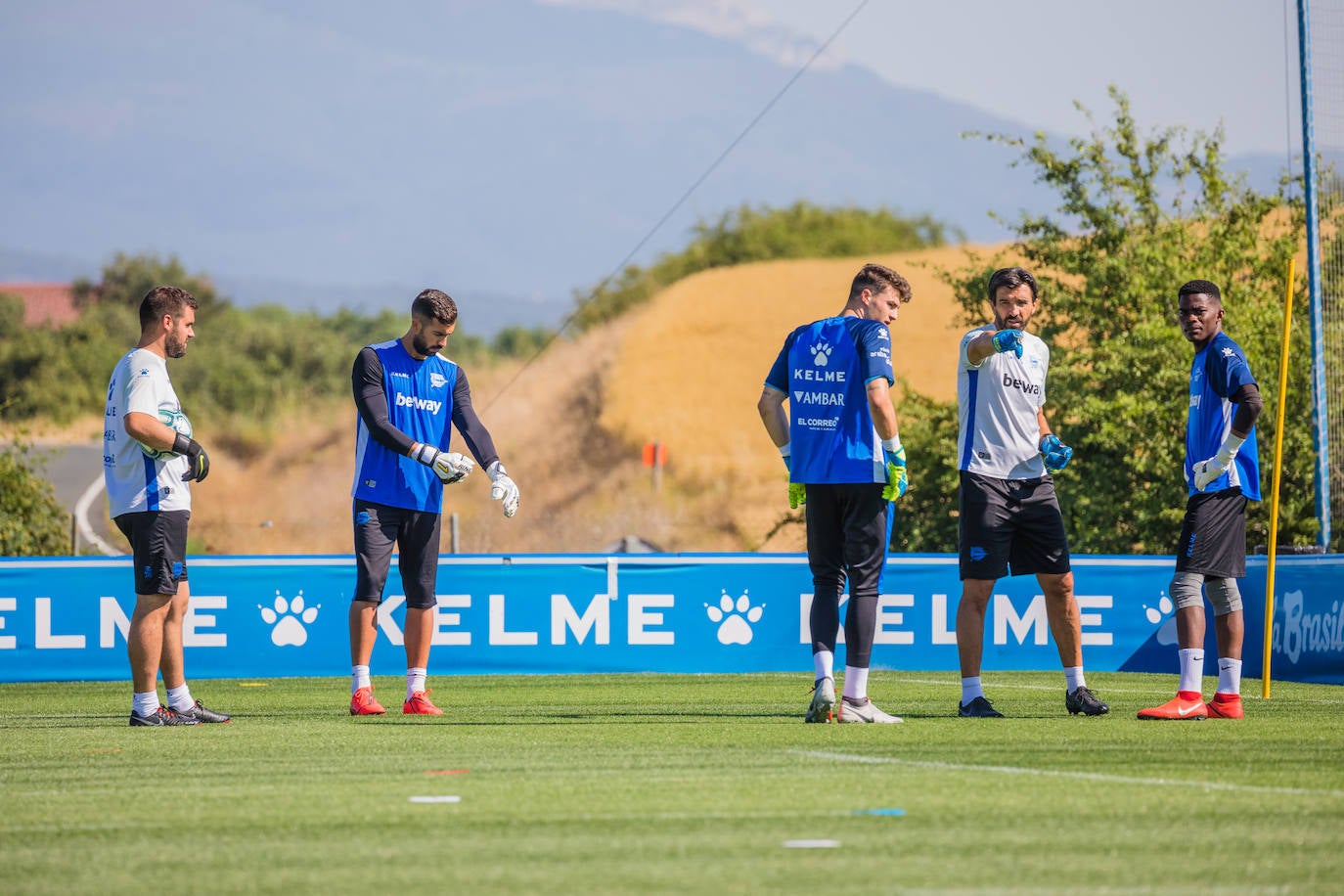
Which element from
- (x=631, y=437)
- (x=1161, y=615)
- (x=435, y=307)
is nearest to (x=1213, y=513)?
(x=435, y=307)

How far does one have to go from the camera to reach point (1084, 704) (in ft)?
25.2

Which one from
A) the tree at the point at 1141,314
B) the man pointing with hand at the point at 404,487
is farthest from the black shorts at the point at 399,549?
the tree at the point at 1141,314

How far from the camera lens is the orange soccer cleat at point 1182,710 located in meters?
7.37

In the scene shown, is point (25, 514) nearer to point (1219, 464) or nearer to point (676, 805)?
point (1219, 464)

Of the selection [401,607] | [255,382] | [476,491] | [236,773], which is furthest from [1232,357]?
[255,382]

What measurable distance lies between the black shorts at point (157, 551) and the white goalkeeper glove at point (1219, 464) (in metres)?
4.49

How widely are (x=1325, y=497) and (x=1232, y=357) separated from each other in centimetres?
837

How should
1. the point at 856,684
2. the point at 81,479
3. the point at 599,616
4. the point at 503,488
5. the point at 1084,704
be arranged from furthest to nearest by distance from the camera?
1. the point at 81,479
2. the point at 599,616
3. the point at 503,488
4. the point at 1084,704
5. the point at 856,684

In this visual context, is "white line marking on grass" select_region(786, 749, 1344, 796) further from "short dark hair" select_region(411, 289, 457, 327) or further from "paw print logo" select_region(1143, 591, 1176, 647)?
"paw print logo" select_region(1143, 591, 1176, 647)

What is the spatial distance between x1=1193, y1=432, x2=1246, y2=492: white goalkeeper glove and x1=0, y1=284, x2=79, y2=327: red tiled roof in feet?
213

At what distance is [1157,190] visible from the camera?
75.8 ft

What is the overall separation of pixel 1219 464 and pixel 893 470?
4.77 feet

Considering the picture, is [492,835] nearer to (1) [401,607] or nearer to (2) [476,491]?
(1) [401,607]

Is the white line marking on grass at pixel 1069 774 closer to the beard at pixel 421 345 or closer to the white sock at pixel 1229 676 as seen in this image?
the white sock at pixel 1229 676
